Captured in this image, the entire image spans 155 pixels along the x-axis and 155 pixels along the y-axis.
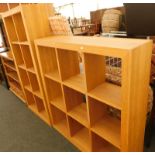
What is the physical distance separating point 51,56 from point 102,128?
956 millimetres

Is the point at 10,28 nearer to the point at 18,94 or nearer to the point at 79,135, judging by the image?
the point at 18,94

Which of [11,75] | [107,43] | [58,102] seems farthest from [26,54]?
[107,43]

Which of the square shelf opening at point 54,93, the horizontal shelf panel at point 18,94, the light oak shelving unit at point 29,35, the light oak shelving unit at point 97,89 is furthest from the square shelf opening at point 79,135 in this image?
the horizontal shelf panel at point 18,94

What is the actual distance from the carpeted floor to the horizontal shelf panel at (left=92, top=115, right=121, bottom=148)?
0.52 metres

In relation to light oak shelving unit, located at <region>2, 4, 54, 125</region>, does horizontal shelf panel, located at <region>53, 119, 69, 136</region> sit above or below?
below

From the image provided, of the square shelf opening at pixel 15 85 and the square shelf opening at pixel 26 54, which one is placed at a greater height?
the square shelf opening at pixel 26 54

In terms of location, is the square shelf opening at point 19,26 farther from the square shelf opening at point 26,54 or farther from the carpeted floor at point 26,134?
the carpeted floor at point 26,134

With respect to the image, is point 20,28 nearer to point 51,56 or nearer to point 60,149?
point 51,56

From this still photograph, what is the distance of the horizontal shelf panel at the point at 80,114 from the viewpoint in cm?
160

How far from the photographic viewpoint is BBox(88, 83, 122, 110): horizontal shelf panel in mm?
1209

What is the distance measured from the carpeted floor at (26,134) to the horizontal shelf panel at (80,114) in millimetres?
434

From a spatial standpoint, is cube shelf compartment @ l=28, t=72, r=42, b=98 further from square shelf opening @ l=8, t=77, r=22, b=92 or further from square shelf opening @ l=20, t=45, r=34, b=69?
square shelf opening @ l=8, t=77, r=22, b=92

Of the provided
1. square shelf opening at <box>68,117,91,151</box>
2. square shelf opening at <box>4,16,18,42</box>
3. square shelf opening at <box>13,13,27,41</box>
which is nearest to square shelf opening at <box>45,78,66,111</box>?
square shelf opening at <box>68,117,91,151</box>

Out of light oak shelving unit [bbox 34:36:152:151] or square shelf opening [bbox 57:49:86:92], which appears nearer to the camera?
light oak shelving unit [bbox 34:36:152:151]
